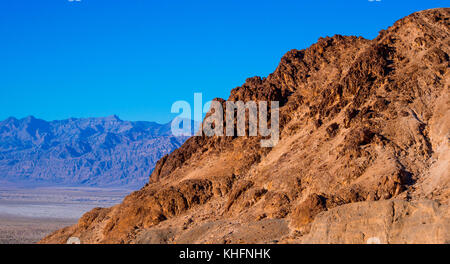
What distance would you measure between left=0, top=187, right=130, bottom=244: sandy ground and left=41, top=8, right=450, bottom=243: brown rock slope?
48.8 meters

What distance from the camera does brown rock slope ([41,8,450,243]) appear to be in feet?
81.1

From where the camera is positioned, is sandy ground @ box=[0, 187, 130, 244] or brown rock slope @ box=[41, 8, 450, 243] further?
sandy ground @ box=[0, 187, 130, 244]

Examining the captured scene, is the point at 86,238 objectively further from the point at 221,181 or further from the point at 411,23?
the point at 411,23

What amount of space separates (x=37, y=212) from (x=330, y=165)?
119 metres

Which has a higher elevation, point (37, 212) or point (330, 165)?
point (330, 165)

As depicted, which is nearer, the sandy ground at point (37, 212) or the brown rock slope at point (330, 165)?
the brown rock slope at point (330, 165)

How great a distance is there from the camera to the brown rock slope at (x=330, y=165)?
973 inches

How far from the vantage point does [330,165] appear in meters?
31.2

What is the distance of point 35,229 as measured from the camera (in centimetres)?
9950

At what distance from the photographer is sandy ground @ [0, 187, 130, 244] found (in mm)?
91875

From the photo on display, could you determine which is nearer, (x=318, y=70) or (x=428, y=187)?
(x=428, y=187)

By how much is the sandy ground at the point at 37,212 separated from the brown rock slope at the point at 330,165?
160 ft

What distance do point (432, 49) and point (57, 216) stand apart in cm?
10817
